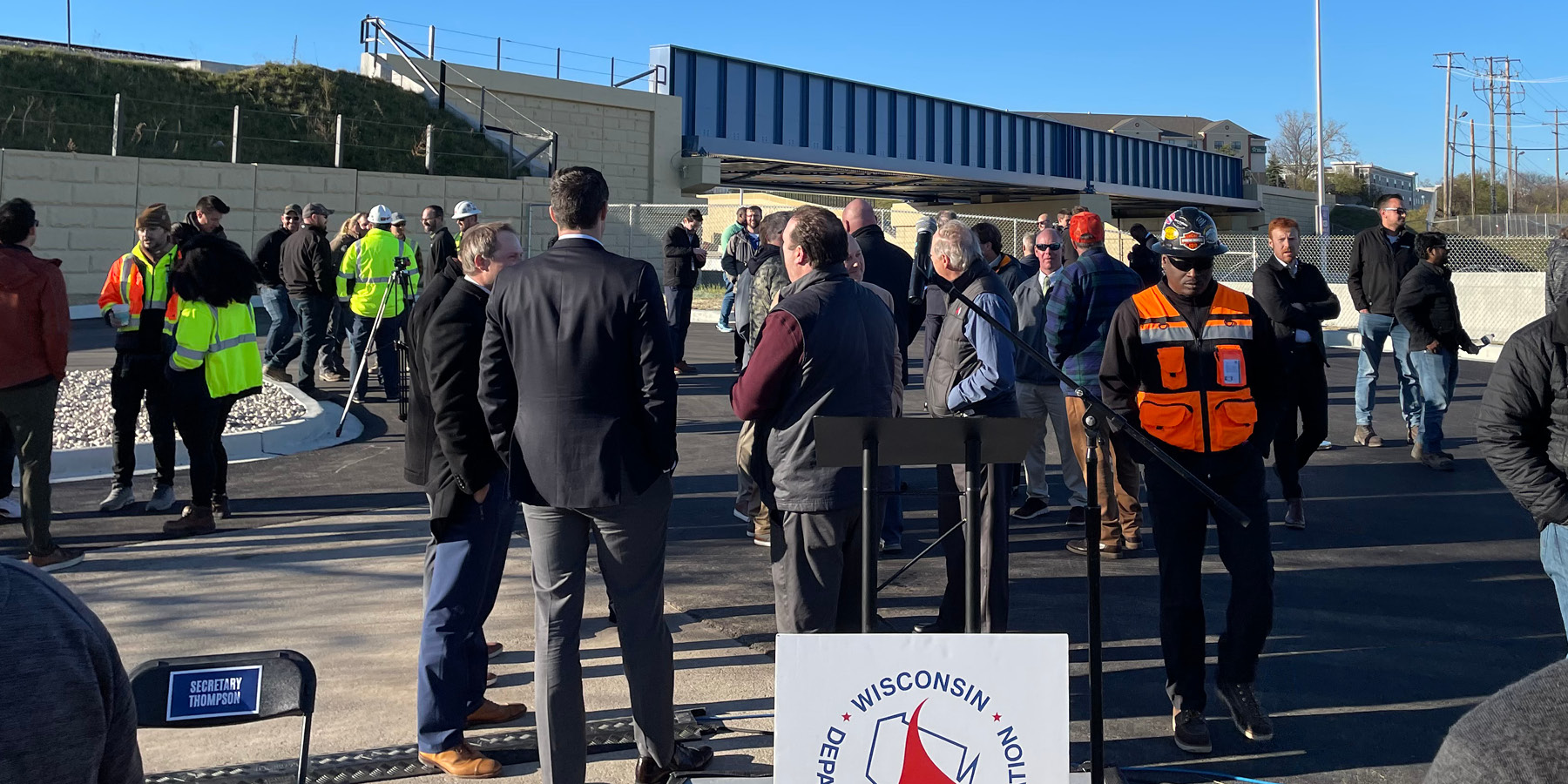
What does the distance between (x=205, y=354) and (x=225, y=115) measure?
23.8 meters

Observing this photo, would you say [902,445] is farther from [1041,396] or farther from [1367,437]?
[1367,437]

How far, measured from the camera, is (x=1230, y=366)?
15.2 feet

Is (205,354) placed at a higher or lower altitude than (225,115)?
lower

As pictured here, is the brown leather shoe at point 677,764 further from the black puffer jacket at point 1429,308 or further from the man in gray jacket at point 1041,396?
the black puffer jacket at point 1429,308

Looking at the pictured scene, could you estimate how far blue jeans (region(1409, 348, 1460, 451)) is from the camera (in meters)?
9.96

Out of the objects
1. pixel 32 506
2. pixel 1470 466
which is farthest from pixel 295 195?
pixel 1470 466

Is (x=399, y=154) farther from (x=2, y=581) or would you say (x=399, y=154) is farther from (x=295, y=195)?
(x=2, y=581)

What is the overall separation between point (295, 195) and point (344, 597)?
867 inches

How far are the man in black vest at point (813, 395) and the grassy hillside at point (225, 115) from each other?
2515 centimetres

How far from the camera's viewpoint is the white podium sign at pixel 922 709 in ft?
10.0

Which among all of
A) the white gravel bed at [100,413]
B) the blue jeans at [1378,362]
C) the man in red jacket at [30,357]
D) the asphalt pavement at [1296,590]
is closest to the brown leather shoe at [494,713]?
the asphalt pavement at [1296,590]

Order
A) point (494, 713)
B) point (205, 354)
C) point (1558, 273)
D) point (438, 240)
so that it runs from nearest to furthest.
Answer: point (1558, 273) < point (494, 713) < point (205, 354) < point (438, 240)

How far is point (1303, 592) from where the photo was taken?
6.68 meters

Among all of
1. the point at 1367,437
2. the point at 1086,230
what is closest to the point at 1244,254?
the point at 1367,437
